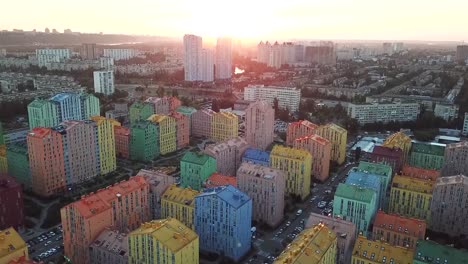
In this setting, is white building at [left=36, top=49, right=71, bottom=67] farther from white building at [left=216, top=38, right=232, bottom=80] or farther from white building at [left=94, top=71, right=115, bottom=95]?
white building at [left=216, top=38, right=232, bottom=80]

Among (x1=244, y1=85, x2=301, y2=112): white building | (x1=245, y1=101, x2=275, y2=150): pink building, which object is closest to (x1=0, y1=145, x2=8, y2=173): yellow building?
(x1=245, y1=101, x2=275, y2=150): pink building

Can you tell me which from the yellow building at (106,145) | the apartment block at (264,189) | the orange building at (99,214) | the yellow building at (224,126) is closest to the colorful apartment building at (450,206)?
the apartment block at (264,189)

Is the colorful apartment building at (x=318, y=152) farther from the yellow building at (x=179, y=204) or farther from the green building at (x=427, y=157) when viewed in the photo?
the yellow building at (x=179, y=204)

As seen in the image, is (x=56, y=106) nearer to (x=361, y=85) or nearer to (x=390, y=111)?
(x=390, y=111)

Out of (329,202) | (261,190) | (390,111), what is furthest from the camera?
(390,111)

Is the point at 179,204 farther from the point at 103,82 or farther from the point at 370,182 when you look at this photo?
the point at 103,82

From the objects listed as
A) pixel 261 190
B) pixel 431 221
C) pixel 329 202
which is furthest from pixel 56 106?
pixel 431 221
